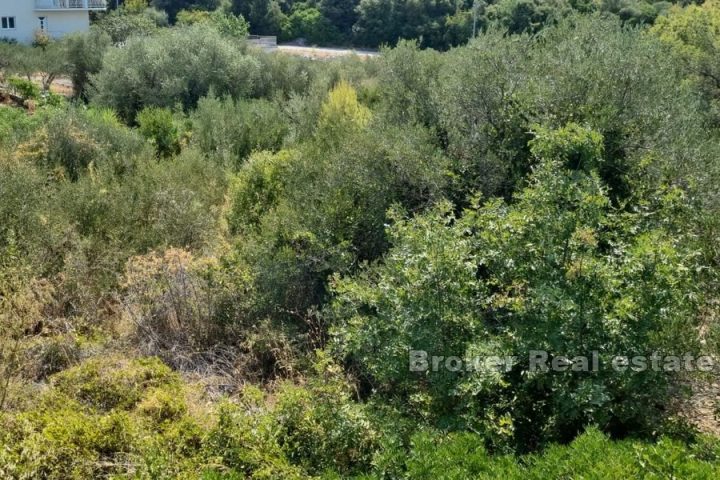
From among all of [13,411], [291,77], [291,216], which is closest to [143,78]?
[291,77]

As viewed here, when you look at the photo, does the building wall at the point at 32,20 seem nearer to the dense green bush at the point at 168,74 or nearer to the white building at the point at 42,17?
the white building at the point at 42,17

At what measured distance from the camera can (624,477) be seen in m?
3.79

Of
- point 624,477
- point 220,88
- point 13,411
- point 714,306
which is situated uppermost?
point 220,88

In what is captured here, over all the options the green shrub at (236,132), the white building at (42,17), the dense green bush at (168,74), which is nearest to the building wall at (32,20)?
the white building at (42,17)

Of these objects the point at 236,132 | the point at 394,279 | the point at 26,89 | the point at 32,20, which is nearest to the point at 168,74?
the point at 26,89

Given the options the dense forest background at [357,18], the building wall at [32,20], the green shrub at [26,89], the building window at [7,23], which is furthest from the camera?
the dense forest background at [357,18]

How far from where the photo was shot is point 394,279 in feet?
17.2

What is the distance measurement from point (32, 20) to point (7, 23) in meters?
1.39

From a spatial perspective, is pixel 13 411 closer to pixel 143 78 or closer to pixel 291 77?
pixel 143 78

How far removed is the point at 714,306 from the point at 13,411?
6.58 m

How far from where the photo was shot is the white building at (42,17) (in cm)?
3503

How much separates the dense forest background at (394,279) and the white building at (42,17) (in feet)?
87.5

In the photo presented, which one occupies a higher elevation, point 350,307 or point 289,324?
point 350,307

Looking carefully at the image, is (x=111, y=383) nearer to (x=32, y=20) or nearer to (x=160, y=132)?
(x=160, y=132)
